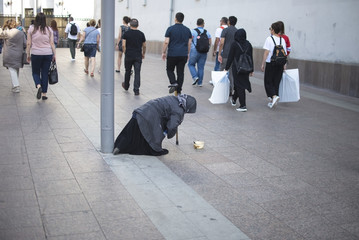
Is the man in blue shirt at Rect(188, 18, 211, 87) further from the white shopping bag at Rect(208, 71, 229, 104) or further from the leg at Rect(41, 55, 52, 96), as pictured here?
the leg at Rect(41, 55, 52, 96)

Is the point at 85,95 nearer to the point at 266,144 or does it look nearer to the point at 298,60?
the point at 266,144

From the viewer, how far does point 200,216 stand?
4.36m

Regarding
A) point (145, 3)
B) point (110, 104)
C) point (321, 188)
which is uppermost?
point (145, 3)

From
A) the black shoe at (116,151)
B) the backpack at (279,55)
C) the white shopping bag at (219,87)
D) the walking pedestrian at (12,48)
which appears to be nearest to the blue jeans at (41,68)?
the walking pedestrian at (12,48)

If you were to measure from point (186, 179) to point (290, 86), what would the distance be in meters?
5.50

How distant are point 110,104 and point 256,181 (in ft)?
6.80

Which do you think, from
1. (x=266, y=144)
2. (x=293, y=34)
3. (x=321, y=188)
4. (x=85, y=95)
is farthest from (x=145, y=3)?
(x=321, y=188)

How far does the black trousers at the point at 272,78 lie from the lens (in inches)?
392

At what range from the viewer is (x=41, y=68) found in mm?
9609

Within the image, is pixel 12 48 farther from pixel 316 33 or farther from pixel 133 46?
pixel 316 33

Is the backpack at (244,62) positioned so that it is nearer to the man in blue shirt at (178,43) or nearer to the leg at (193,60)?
the man in blue shirt at (178,43)

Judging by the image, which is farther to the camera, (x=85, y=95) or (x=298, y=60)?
(x=298, y=60)

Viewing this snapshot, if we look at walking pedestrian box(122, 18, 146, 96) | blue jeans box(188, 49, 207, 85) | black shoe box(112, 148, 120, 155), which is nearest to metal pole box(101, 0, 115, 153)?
black shoe box(112, 148, 120, 155)

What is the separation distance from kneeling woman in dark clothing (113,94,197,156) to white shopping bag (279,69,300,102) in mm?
4559
